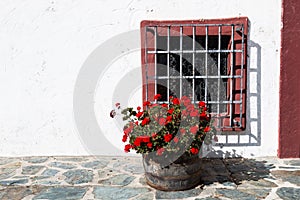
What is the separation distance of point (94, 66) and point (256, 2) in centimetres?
204

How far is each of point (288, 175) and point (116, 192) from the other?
1.82 m

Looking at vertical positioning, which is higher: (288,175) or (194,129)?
(194,129)

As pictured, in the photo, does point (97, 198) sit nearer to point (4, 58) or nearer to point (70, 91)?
point (70, 91)

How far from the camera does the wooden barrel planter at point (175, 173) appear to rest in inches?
144

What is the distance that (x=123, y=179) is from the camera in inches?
159

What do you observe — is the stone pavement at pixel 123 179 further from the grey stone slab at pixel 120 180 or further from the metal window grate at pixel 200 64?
the metal window grate at pixel 200 64

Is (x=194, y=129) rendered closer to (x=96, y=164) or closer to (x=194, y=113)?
(x=194, y=113)

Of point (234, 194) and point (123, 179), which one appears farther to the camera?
point (123, 179)

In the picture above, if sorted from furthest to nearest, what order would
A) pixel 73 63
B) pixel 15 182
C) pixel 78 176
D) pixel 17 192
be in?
pixel 73 63, pixel 78 176, pixel 15 182, pixel 17 192

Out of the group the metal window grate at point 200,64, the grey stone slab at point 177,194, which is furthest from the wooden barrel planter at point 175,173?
the metal window grate at point 200,64

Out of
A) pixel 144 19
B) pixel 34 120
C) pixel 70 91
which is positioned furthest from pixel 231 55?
pixel 34 120

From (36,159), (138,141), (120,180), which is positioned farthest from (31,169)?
(138,141)

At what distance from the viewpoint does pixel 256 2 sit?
441cm

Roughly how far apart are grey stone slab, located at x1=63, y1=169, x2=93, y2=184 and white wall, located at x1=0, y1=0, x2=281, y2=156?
0.55 m
